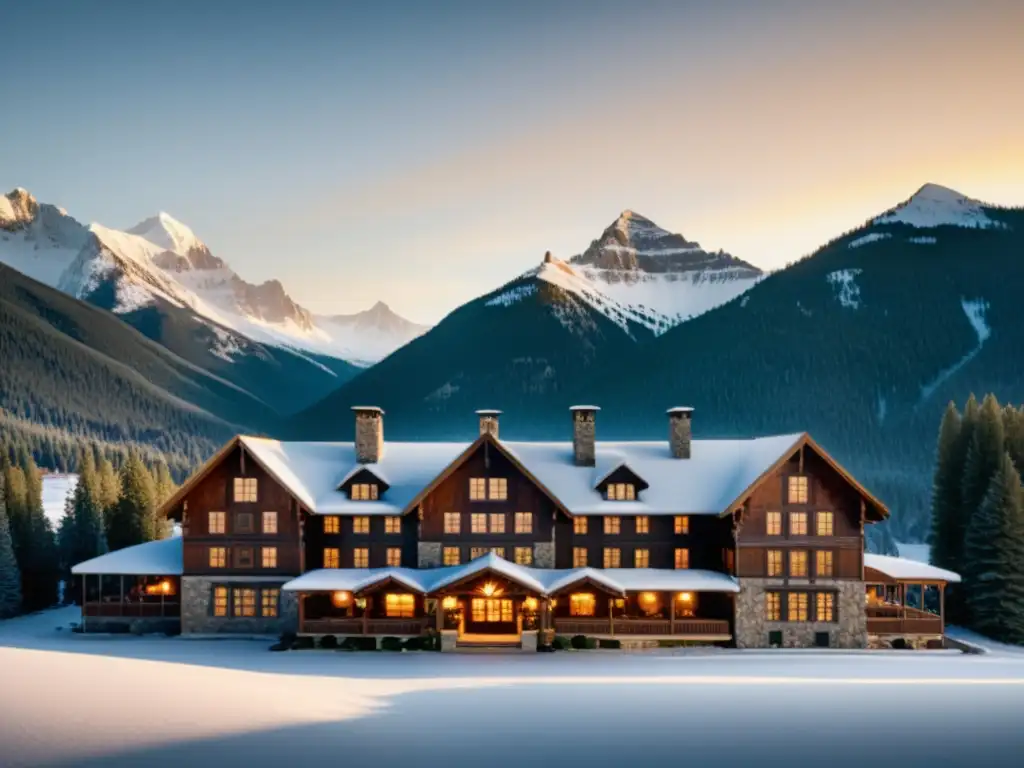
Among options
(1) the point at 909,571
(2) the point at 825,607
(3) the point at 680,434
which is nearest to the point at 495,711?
(2) the point at 825,607

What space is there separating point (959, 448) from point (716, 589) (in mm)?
27472

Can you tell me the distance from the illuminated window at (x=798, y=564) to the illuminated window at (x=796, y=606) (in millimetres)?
943

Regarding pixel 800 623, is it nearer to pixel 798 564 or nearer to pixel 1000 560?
pixel 798 564

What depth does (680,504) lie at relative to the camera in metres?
47.2

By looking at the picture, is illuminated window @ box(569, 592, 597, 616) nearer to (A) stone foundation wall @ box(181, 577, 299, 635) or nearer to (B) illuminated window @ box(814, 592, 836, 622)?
(B) illuminated window @ box(814, 592, 836, 622)

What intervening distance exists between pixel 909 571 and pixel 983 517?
829 centimetres

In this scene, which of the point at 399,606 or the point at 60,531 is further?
the point at 60,531

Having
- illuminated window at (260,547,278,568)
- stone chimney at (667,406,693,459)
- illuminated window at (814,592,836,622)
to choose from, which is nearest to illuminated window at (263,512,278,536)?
illuminated window at (260,547,278,568)

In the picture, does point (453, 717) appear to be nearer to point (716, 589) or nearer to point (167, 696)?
point (167, 696)

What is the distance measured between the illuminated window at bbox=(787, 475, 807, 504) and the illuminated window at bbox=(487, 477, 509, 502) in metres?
14.3

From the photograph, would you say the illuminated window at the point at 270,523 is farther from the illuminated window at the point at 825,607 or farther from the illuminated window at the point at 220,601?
the illuminated window at the point at 825,607

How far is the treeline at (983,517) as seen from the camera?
5125cm

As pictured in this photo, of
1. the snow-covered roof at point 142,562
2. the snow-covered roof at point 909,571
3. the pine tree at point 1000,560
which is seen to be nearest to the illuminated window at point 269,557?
the snow-covered roof at point 142,562

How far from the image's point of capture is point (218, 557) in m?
46.4
